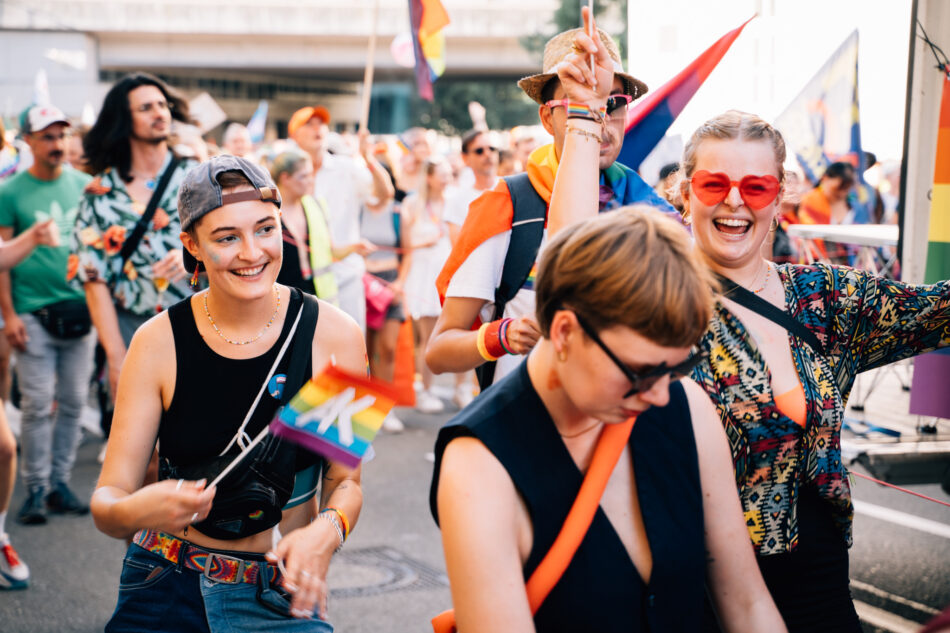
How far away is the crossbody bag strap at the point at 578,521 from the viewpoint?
67.6 inches

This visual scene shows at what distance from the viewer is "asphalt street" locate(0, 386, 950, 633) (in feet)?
15.0

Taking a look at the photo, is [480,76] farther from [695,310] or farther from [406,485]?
[695,310]

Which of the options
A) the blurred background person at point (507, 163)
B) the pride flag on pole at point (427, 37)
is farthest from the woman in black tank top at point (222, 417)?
the blurred background person at point (507, 163)

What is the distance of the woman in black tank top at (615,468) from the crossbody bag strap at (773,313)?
0.59 m

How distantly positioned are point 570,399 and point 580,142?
0.86m

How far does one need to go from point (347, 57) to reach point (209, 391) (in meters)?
48.4

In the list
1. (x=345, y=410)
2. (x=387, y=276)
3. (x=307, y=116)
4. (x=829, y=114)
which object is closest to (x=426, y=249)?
(x=387, y=276)

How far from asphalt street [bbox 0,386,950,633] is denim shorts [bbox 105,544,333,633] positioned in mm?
2082

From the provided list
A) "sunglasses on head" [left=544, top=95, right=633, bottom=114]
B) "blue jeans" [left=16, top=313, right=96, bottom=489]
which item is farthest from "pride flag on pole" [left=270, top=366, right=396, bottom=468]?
"blue jeans" [left=16, top=313, right=96, bottom=489]

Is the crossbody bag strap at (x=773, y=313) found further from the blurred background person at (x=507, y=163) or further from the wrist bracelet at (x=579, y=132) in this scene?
the blurred background person at (x=507, y=163)

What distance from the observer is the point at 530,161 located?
10.1 ft

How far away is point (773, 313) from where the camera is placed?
8.00 feet

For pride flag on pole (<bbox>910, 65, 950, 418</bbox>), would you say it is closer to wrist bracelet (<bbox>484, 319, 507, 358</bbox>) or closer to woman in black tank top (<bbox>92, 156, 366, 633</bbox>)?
wrist bracelet (<bbox>484, 319, 507, 358</bbox>)

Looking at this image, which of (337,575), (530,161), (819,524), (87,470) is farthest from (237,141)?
(819,524)
